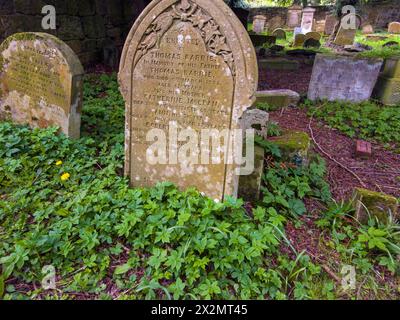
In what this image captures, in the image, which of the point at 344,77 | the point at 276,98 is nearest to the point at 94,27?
the point at 276,98

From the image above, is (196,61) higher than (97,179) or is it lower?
higher

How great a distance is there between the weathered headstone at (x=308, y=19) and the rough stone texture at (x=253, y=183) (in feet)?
59.8

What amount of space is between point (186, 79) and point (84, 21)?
19.1ft

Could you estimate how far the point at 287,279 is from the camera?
2135mm

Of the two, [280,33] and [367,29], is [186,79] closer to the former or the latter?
[280,33]

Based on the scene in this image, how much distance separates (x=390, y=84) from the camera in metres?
5.65

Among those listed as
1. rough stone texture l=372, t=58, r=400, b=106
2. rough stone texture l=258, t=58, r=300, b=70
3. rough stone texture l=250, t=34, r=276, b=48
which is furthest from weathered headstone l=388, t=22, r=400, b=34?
rough stone texture l=372, t=58, r=400, b=106

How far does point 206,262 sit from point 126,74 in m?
1.74

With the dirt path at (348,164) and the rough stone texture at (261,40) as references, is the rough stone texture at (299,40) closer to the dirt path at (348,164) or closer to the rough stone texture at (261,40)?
the rough stone texture at (261,40)

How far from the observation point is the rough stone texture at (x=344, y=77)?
5.63 m

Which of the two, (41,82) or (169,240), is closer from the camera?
(169,240)
